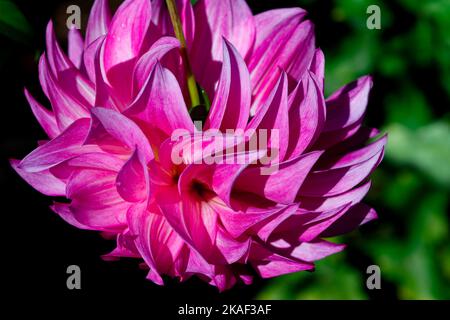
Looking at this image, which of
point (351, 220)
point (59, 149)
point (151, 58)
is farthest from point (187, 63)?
point (351, 220)

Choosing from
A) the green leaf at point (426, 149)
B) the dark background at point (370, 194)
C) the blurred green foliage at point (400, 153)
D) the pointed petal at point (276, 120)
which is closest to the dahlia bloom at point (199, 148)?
the pointed petal at point (276, 120)

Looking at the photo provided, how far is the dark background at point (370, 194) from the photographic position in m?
1.15

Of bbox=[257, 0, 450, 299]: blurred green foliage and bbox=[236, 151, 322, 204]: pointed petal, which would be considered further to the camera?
bbox=[257, 0, 450, 299]: blurred green foliage

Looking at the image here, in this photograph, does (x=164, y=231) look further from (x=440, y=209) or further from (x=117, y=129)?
(x=440, y=209)

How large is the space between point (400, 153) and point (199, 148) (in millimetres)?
991

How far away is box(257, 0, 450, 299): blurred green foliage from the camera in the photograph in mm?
1275

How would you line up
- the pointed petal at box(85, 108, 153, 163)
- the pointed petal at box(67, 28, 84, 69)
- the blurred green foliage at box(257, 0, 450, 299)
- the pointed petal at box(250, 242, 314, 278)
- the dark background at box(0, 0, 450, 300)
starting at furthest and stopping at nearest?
the blurred green foliage at box(257, 0, 450, 299) → the dark background at box(0, 0, 450, 300) → the pointed petal at box(67, 28, 84, 69) → the pointed petal at box(250, 242, 314, 278) → the pointed petal at box(85, 108, 153, 163)

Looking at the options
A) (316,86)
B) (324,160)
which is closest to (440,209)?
(324,160)

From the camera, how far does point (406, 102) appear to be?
137 centimetres

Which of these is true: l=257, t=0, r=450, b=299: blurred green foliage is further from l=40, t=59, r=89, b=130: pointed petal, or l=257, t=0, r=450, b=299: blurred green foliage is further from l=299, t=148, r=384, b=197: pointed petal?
l=40, t=59, r=89, b=130: pointed petal

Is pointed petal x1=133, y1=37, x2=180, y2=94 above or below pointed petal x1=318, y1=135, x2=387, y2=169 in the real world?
above

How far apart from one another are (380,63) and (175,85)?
84 centimetres

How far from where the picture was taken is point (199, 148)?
0.59 m

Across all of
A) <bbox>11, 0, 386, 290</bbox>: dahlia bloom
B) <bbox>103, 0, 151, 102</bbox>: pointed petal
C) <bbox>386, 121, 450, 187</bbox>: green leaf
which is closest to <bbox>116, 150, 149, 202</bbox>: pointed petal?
<bbox>11, 0, 386, 290</bbox>: dahlia bloom
